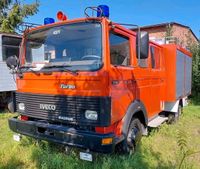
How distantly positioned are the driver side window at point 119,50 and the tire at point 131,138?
1095 mm

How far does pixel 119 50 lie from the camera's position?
4.30 metres

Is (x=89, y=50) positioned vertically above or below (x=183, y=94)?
above

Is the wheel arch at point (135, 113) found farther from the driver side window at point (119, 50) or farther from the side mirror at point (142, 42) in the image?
the side mirror at point (142, 42)

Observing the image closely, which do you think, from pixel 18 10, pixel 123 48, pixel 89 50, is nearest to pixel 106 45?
pixel 89 50

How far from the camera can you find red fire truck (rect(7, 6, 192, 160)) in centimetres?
373

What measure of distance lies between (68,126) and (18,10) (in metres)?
16.5

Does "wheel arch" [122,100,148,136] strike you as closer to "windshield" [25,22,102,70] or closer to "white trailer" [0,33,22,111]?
"windshield" [25,22,102,70]

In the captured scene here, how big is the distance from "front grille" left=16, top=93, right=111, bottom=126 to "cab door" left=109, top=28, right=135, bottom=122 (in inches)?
8.9

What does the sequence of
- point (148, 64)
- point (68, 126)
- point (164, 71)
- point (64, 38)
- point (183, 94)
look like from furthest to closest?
1. point (183, 94)
2. point (164, 71)
3. point (148, 64)
4. point (64, 38)
5. point (68, 126)

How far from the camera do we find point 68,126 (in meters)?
4.03

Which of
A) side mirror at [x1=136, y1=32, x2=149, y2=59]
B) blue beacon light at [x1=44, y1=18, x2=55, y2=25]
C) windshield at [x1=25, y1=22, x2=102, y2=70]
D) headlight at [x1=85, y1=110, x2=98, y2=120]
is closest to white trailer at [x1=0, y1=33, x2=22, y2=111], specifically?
windshield at [x1=25, y1=22, x2=102, y2=70]

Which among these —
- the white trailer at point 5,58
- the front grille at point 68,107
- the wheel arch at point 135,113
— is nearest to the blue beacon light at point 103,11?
the front grille at point 68,107

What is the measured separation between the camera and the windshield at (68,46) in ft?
12.8

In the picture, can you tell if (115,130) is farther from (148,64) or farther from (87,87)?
(148,64)
